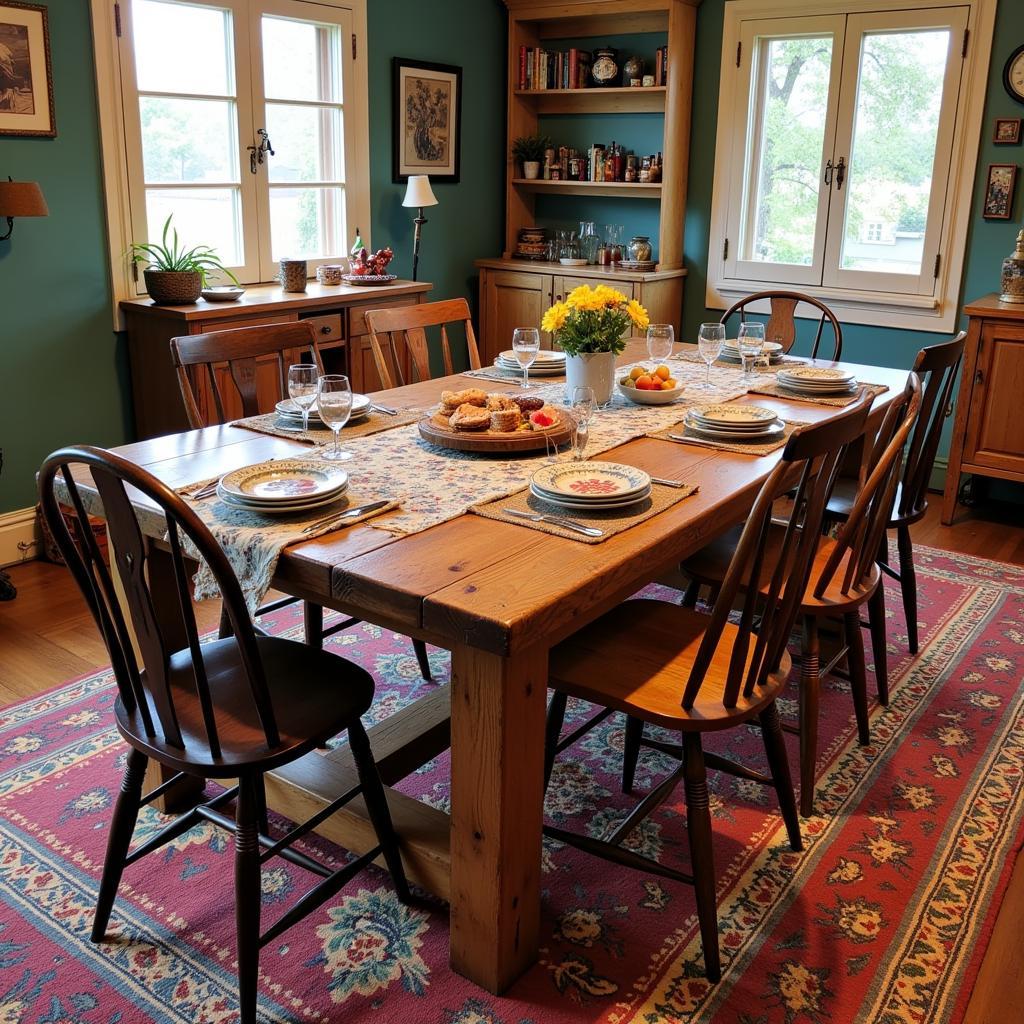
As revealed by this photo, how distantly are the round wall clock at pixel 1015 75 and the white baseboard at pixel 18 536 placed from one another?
4.25 m

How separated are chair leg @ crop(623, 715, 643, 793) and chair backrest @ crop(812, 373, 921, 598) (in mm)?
501

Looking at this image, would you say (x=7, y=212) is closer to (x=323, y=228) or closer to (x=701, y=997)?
(x=323, y=228)

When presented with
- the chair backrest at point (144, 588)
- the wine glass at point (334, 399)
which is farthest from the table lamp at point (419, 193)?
the chair backrest at point (144, 588)

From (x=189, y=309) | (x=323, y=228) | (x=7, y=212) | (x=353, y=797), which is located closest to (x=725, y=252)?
(x=323, y=228)

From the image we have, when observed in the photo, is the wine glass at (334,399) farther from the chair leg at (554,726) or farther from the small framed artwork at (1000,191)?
the small framed artwork at (1000,191)

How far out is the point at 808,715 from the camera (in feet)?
7.73

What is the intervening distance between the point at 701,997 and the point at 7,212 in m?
2.99

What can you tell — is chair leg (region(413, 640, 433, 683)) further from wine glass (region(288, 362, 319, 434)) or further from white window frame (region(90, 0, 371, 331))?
white window frame (region(90, 0, 371, 331))

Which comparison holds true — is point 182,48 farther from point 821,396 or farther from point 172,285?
point 821,396

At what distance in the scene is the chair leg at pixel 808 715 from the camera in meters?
2.36

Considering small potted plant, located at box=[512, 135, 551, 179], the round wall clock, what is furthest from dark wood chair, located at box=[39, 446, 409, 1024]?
small potted plant, located at box=[512, 135, 551, 179]

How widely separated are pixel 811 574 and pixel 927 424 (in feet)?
2.42

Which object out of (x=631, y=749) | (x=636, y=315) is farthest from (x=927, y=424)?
(x=631, y=749)

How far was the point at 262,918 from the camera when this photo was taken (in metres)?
2.00
